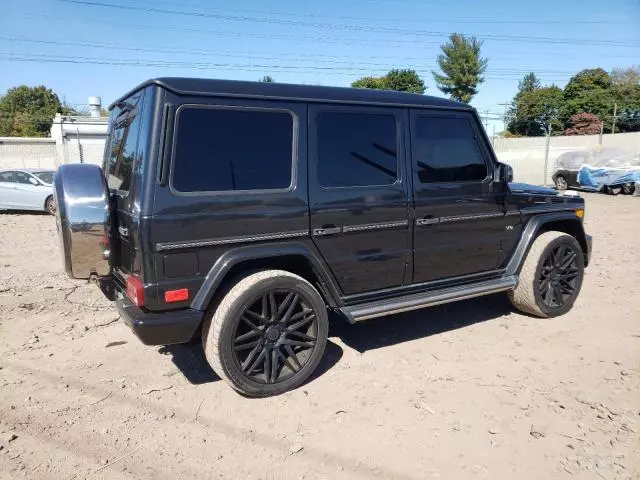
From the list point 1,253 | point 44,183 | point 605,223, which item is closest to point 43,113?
point 44,183

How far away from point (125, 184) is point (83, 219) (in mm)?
364

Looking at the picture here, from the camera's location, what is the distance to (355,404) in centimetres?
329

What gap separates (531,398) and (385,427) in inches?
44.2

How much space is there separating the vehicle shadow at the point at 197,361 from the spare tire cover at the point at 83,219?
3.44 ft

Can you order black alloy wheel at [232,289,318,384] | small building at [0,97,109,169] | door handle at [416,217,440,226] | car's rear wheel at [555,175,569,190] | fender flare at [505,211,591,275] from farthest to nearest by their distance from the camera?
car's rear wheel at [555,175,569,190]
small building at [0,97,109,169]
fender flare at [505,211,591,275]
door handle at [416,217,440,226]
black alloy wheel at [232,289,318,384]

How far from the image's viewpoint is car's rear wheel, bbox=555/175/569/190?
19094mm

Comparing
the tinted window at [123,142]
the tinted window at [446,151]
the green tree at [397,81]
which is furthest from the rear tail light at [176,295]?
the green tree at [397,81]

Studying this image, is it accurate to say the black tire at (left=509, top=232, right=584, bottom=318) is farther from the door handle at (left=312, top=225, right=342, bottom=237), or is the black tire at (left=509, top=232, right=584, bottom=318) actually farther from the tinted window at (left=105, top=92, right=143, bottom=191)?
the tinted window at (left=105, top=92, right=143, bottom=191)

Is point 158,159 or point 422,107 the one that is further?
point 422,107

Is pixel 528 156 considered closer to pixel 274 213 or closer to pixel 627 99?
pixel 274 213

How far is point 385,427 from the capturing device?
302 cm

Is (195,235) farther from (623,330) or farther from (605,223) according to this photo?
(605,223)

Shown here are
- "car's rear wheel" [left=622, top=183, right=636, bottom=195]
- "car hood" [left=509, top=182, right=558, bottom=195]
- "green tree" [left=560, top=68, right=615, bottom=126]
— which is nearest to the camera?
"car hood" [left=509, top=182, right=558, bottom=195]

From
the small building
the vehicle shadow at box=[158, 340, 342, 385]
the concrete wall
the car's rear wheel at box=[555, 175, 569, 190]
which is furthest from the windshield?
the car's rear wheel at box=[555, 175, 569, 190]
